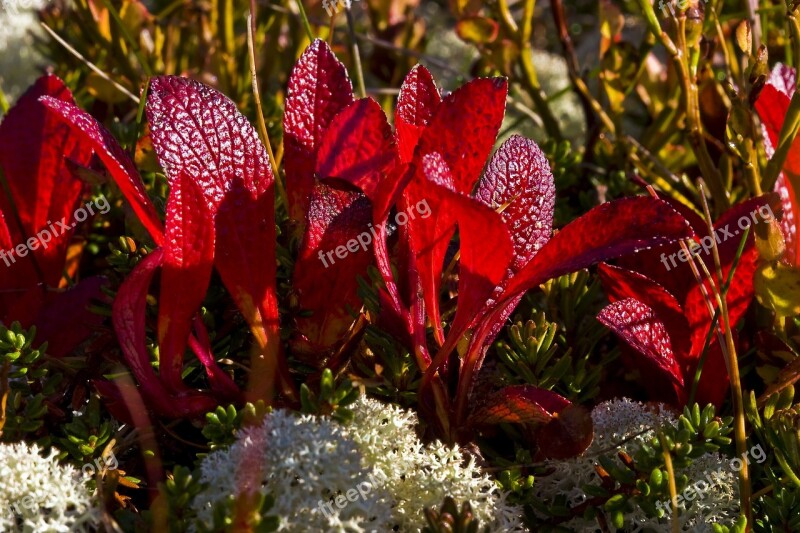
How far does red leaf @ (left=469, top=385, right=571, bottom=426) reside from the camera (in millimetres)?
918

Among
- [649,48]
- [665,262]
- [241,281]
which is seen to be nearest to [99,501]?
[241,281]

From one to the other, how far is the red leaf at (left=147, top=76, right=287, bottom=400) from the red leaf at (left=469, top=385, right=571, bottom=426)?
23 centimetres

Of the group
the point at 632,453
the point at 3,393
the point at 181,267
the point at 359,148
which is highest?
the point at 359,148

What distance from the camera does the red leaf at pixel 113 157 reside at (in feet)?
2.94

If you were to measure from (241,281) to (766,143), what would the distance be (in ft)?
2.30

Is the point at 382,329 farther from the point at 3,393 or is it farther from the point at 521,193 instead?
the point at 3,393

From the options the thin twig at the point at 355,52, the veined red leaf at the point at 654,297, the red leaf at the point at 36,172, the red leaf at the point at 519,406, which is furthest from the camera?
the thin twig at the point at 355,52

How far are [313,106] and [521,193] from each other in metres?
0.28

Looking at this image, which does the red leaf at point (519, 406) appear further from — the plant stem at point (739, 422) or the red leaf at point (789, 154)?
the red leaf at point (789, 154)

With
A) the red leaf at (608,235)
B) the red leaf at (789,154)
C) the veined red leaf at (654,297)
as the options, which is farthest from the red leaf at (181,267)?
the red leaf at (789,154)

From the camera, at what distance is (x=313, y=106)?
3.49ft

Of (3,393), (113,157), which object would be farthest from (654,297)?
(3,393)

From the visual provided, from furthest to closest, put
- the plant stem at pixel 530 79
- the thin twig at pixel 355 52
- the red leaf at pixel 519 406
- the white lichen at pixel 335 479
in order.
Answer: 1. the plant stem at pixel 530 79
2. the thin twig at pixel 355 52
3. the red leaf at pixel 519 406
4. the white lichen at pixel 335 479

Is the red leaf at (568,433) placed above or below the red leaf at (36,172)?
below
